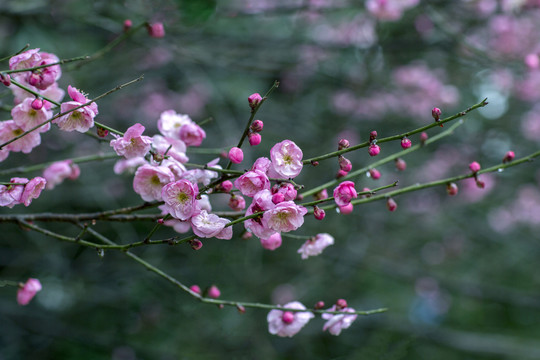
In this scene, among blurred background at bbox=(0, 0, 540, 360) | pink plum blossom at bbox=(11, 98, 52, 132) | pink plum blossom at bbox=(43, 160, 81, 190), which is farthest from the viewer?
blurred background at bbox=(0, 0, 540, 360)

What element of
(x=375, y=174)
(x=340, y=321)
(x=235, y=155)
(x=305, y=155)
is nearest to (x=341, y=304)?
(x=340, y=321)

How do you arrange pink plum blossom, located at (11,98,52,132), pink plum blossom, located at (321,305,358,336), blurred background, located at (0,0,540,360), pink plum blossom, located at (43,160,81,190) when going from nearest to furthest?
1. pink plum blossom, located at (11,98,52,132)
2. pink plum blossom, located at (321,305,358,336)
3. pink plum blossom, located at (43,160,81,190)
4. blurred background, located at (0,0,540,360)

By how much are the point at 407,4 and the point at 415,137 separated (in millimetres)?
1159

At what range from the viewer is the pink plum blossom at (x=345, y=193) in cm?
78

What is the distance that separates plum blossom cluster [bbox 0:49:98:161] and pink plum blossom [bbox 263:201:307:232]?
0.34m

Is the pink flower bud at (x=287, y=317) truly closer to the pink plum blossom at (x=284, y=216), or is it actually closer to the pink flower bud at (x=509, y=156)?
the pink plum blossom at (x=284, y=216)

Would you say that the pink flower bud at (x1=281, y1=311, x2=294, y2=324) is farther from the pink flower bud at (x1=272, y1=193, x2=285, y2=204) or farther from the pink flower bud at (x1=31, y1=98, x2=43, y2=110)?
the pink flower bud at (x1=31, y1=98, x2=43, y2=110)

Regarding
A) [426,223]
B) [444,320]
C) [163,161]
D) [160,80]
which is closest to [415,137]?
[426,223]

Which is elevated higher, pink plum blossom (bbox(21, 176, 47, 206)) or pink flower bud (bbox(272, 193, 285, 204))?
pink flower bud (bbox(272, 193, 285, 204))

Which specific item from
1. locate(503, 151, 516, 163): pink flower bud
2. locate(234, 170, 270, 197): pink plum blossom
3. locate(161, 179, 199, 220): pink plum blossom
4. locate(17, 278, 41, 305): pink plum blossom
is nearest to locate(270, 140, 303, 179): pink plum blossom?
locate(234, 170, 270, 197): pink plum blossom

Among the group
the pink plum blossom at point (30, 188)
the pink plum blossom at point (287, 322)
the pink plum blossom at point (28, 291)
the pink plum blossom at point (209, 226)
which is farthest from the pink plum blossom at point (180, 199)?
the pink plum blossom at point (28, 291)

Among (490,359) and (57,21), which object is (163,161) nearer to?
(57,21)

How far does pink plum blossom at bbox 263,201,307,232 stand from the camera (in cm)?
72

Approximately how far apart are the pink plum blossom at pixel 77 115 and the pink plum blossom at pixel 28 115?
1.4 inches
